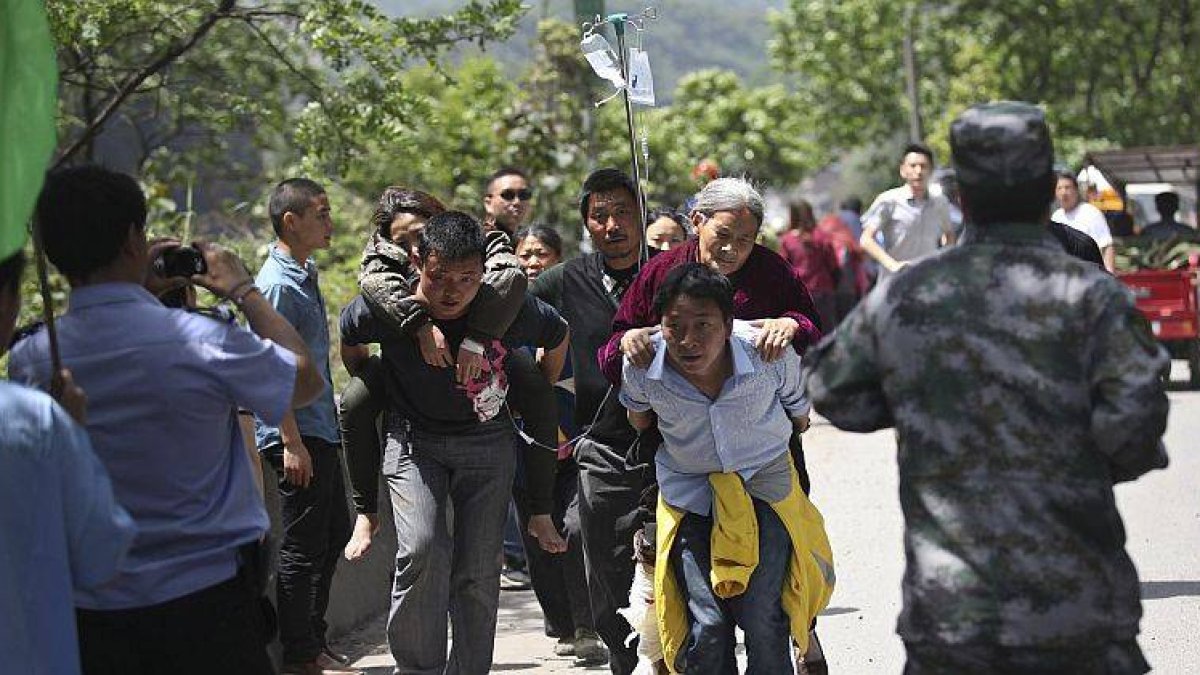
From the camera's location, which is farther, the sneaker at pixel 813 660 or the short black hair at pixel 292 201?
the short black hair at pixel 292 201

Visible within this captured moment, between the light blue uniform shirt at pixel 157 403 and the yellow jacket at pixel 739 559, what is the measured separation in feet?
6.64

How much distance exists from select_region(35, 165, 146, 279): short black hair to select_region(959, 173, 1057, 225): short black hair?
177 cm

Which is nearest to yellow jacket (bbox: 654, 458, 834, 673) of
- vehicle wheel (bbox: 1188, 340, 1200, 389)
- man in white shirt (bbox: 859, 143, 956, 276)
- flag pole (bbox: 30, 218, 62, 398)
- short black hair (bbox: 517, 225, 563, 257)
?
flag pole (bbox: 30, 218, 62, 398)

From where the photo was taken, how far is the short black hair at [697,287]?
243 inches

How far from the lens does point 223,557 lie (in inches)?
183

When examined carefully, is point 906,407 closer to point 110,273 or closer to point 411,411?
point 110,273

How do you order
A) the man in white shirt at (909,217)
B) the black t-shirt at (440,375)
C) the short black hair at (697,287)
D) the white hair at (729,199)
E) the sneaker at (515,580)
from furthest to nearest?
the man in white shirt at (909,217) < the sneaker at (515,580) < the black t-shirt at (440,375) < the white hair at (729,199) < the short black hair at (697,287)

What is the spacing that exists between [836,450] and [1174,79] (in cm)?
2909

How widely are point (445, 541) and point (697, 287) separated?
4.58 feet

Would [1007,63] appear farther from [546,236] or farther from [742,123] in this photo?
[546,236]

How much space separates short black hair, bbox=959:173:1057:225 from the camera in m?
4.40

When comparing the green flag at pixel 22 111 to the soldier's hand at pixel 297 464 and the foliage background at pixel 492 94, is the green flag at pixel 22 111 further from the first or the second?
the foliage background at pixel 492 94

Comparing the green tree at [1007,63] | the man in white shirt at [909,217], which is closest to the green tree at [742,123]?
the green tree at [1007,63]

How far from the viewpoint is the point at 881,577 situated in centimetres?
1009
